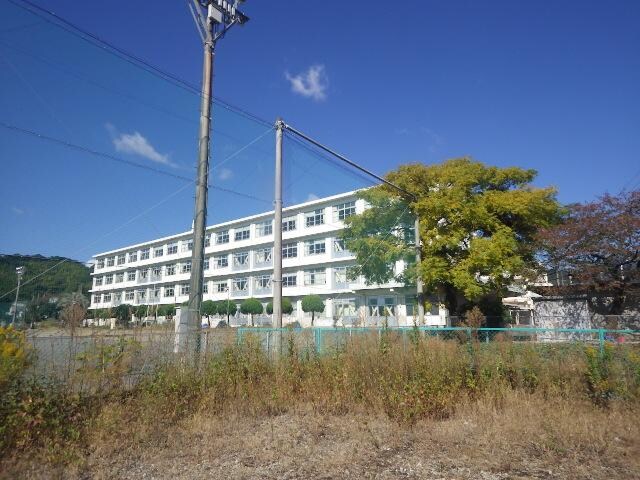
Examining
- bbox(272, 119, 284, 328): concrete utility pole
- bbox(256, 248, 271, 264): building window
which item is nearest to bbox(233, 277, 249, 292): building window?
bbox(256, 248, 271, 264): building window

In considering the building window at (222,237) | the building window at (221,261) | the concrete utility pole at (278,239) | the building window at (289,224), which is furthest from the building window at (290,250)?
the concrete utility pole at (278,239)

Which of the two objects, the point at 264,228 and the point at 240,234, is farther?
the point at 240,234

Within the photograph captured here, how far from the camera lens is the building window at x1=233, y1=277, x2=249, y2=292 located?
4600 cm

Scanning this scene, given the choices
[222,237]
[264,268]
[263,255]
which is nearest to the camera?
[264,268]

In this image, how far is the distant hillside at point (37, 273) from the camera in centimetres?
835

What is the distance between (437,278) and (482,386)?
13728mm

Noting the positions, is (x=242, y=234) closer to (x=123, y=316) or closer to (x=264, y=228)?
(x=264, y=228)

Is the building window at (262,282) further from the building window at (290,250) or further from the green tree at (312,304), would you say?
the green tree at (312,304)

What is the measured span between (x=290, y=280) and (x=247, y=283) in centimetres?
545

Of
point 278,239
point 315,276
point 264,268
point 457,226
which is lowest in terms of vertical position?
point 278,239

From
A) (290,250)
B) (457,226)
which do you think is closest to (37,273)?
(457,226)

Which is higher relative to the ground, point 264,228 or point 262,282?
point 264,228

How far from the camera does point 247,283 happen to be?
45.9 metres

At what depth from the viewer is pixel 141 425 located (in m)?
5.69
